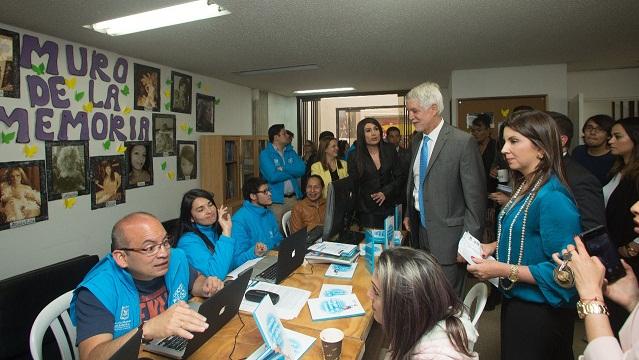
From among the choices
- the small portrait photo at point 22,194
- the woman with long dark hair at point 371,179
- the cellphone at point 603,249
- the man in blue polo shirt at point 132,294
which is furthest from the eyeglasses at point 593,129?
the small portrait photo at point 22,194

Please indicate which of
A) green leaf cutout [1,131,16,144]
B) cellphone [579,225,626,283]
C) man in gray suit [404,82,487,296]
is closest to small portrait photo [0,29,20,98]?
green leaf cutout [1,131,16,144]

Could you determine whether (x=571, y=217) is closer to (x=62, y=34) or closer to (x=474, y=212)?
(x=474, y=212)

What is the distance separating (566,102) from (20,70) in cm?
599

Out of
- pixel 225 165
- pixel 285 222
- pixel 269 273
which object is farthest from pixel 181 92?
pixel 269 273

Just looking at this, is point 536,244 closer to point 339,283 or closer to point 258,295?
point 339,283

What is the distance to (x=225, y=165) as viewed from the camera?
517 cm

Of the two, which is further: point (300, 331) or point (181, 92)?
point (181, 92)

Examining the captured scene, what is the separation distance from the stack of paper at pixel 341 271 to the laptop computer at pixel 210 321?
0.73m

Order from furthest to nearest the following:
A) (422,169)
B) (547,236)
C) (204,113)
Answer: (204,113)
(422,169)
(547,236)

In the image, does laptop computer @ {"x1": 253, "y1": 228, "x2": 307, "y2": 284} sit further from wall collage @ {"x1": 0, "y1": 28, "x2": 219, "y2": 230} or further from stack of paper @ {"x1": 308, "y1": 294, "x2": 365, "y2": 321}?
wall collage @ {"x1": 0, "y1": 28, "x2": 219, "y2": 230}

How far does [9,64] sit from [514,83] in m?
5.49

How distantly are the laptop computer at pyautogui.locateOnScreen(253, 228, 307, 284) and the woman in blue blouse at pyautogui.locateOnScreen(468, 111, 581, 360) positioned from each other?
96 cm

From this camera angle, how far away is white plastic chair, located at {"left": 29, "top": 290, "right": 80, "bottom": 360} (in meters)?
1.53

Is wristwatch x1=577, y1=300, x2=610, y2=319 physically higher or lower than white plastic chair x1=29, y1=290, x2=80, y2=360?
higher
